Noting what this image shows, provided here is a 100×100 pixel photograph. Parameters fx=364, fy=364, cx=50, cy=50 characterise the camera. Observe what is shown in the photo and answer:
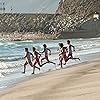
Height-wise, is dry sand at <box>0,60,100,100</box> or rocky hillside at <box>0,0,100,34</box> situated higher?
rocky hillside at <box>0,0,100,34</box>

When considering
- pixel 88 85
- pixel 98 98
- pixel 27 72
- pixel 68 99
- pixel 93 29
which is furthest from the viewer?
pixel 93 29

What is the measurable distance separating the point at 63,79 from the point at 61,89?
214cm

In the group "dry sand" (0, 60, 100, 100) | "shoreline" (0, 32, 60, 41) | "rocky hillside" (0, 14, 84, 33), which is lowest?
"dry sand" (0, 60, 100, 100)

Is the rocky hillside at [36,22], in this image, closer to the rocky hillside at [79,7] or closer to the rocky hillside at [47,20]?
the rocky hillside at [47,20]

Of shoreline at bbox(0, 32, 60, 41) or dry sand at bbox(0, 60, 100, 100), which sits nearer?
dry sand at bbox(0, 60, 100, 100)

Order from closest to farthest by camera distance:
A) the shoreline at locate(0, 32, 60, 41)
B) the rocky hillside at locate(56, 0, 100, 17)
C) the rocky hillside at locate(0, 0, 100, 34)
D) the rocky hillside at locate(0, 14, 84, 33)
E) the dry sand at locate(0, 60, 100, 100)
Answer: the dry sand at locate(0, 60, 100, 100) → the shoreline at locate(0, 32, 60, 41) → the rocky hillside at locate(0, 0, 100, 34) → the rocky hillside at locate(0, 14, 84, 33) → the rocky hillside at locate(56, 0, 100, 17)

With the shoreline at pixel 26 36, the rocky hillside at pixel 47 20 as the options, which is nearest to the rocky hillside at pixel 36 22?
the rocky hillside at pixel 47 20

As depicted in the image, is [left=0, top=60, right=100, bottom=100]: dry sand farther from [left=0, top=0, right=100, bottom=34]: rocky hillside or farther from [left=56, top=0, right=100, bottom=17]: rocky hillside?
[left=56, top=0, right=100, bottom=17]: rocky hillside

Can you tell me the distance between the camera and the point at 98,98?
8.12 metres

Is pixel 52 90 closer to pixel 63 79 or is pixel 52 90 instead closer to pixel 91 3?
pixel 63 79

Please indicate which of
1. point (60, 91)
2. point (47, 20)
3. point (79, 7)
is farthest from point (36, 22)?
point (60, 91)

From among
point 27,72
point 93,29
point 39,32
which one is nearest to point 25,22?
point 39,32

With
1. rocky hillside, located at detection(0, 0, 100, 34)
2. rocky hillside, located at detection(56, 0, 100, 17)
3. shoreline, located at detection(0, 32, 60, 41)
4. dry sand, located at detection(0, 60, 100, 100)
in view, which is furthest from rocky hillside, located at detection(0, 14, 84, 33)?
dry sand, located at detection(0, 60, 100, 100)

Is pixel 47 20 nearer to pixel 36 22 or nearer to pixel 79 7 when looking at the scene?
pixel 36 22
